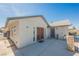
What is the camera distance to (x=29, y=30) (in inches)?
124

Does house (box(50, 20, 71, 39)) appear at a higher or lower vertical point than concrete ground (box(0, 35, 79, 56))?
higher

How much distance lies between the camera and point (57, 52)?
109 inches

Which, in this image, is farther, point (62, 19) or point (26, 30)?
point (26, 30)

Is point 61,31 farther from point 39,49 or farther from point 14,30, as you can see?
point 14,30

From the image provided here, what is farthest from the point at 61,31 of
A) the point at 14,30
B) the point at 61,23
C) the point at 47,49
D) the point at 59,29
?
the point at 14,30

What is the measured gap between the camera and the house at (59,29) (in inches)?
107

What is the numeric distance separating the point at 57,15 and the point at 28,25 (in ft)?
2.60

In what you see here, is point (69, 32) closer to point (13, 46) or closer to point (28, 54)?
point (28, 54)

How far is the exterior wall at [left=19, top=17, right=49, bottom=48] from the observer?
298 centimetres

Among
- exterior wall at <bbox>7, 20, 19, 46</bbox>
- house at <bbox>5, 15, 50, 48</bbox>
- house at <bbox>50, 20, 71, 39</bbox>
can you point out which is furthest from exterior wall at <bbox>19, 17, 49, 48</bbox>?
house at <bbox>50, 20, 71, 39</bbox>

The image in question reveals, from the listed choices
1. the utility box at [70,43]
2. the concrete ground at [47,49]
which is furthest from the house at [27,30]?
the utility box at [70,43]

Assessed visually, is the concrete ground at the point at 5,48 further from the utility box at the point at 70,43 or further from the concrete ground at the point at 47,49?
the utility box at the point at 70,43

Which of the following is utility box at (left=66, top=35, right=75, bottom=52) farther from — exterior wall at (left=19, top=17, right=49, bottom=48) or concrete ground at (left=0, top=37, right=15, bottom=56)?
concrete ground at (left=0, top=37, right=15, bottom=56)

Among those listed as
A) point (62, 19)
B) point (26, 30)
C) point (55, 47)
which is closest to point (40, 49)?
point (55, 47)
